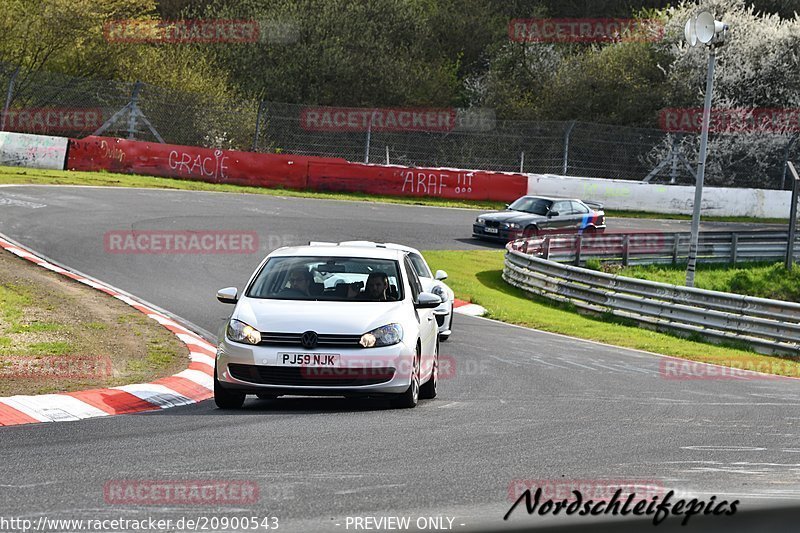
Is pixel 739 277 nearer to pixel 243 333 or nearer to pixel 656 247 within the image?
pixel 656 247

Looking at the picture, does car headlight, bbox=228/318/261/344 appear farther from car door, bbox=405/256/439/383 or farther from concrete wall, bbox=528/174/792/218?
concrete wall, bbox=528/174/792/218

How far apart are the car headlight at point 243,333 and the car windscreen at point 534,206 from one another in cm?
2228

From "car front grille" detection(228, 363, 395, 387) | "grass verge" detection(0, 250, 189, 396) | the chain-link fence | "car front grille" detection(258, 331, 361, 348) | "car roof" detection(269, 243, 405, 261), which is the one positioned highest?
the chain-link fence

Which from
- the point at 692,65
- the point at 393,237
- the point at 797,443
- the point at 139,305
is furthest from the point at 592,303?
the point at 692,65

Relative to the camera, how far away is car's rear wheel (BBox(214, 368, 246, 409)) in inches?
380

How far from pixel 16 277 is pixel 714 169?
36.0m

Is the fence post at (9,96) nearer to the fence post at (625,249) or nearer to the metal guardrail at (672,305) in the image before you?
the metal guardrail at (672,305)

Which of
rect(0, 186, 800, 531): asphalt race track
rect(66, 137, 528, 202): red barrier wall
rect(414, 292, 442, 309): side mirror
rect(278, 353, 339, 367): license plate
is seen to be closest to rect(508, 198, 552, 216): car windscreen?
rect(66, 137, 528, 202): red barrier wall

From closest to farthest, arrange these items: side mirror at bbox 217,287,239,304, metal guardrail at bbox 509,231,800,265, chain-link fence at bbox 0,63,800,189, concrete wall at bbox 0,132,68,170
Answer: side mirror at bbox 217,287,239,304 → metal guardrail at bbox 509,231,800,265 → concrete wall at bbox 0,132,68,170 → chain-link fence at bbox 0,63,800,189

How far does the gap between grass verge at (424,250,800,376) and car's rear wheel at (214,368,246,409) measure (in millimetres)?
10177

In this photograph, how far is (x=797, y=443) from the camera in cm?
882

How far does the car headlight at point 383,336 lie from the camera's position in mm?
9594

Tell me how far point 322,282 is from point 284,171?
2520cm

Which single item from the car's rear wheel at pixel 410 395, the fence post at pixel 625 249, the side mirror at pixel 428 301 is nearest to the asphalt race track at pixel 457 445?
the car's rear wheel at pixel 410 395
